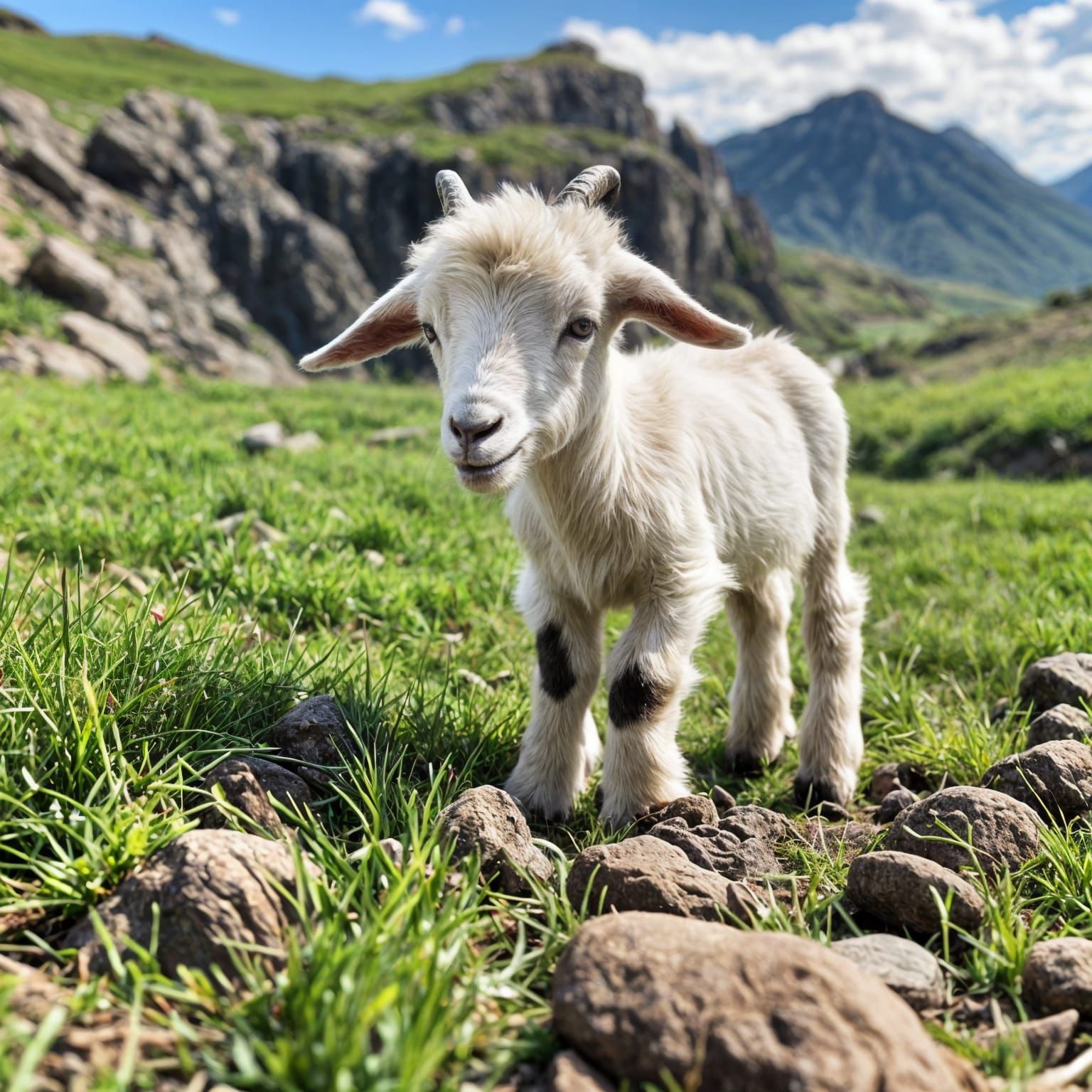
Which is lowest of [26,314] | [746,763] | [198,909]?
[746,763]

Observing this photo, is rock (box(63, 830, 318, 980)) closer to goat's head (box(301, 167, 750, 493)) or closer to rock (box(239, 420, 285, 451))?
goat's head (box(301, 167, 750, 493))

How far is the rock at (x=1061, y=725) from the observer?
133 inches

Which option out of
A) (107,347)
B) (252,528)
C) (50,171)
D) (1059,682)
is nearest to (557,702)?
(1059,682)

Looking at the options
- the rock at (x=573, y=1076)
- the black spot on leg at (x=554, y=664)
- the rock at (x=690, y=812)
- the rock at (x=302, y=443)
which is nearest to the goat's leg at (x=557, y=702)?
the black spot on leg at (x=554, y=664)

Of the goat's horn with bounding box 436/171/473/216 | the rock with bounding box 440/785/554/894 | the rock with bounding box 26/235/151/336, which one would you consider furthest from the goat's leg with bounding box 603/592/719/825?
the rock with bounding box 26/235/151/336

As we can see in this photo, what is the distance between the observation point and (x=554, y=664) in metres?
3.57

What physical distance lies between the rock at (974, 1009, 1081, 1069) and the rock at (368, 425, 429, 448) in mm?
8919

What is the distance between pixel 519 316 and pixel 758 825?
1869 millimetres

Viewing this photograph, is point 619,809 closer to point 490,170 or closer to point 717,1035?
point 717,1035

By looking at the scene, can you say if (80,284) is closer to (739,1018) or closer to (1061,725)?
(1061,725)

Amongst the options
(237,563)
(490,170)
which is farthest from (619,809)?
(490,170)

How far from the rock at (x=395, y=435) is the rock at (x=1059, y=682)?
750cm

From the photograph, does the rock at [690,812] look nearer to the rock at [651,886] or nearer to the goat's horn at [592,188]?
the rock at [651,886]

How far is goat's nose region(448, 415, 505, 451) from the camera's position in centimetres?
270
